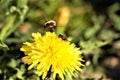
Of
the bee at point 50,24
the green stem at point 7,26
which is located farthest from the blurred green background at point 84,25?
the bee at point 50,24

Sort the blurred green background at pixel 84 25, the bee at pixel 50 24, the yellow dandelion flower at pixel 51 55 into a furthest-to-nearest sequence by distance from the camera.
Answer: the blurred green background at pixel 84 25
the bee at pixel 50 24
the yellow dandelion flower at pixel 51 55

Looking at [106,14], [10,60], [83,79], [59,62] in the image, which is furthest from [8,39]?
[106,14]

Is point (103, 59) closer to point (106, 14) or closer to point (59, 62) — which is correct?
point (106, 14)

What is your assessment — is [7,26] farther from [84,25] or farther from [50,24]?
[84,25]

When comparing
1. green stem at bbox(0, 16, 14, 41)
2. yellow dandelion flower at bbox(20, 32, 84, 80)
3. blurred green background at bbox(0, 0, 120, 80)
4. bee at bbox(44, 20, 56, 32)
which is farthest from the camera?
blurred green background at bbox(0, 0, 120, 80)

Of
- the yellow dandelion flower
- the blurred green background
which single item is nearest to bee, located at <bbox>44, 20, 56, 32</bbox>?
the yellow dandelion flower

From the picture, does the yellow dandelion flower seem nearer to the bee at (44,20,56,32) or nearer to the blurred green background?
the bee at (44,20,56,32)

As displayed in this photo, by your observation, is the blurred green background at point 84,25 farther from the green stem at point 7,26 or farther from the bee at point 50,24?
the bee at point 50,24

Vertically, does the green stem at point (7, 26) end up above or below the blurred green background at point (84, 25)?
below

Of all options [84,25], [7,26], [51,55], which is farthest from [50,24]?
[84,25]
